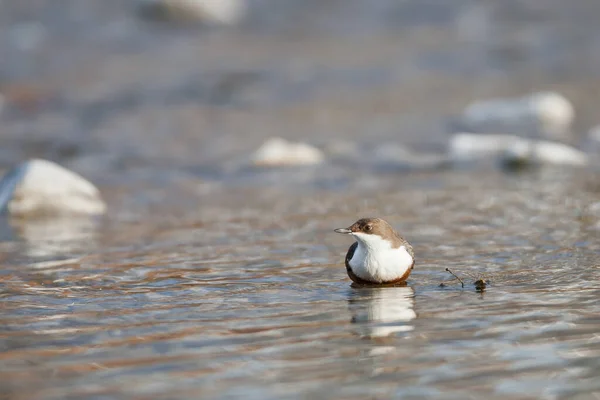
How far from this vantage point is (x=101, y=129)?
55.6ft

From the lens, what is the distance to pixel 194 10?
945 inches

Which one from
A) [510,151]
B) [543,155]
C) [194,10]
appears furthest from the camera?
[194,10]

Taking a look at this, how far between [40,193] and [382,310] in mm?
5310

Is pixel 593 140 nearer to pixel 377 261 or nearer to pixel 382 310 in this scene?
pixel 377 261

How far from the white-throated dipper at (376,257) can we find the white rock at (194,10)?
17.7m

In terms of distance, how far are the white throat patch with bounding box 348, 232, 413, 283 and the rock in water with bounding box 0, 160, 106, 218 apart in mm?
4610

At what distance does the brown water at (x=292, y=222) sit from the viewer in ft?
16.2

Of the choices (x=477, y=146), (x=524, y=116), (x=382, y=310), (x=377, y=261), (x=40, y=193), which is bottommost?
(x=382, y=310)

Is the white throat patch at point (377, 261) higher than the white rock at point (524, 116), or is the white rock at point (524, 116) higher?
the white rock at point (524, 116)

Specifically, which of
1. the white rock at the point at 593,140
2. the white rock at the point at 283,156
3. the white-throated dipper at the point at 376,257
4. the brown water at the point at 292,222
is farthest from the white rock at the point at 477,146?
the white-throated dipper at the point at 376,257

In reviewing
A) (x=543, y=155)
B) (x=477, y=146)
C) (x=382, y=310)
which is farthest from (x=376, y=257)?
(x=477, y=146)

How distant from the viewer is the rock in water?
10.3 metres

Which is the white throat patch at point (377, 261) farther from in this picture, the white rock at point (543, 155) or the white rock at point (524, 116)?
the white rock at point (524, 116)

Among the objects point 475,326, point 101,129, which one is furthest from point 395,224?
point 101,129
